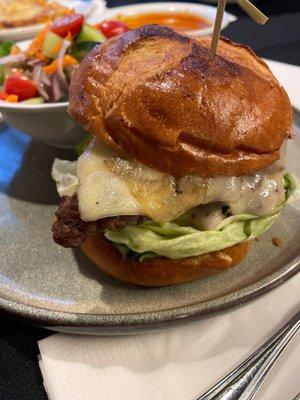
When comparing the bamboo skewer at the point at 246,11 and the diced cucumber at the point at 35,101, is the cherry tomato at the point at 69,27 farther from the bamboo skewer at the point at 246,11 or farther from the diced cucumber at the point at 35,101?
the bamboo skewer at the point at 246,11

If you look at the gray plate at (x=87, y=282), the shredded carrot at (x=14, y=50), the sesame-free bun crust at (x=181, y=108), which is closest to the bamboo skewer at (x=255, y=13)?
the sesame-free bun crust at (x=181, y=108)

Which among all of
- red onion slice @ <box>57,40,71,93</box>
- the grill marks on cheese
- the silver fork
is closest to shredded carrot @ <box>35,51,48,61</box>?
red onion slice @ <box>57,40,71,93</box>

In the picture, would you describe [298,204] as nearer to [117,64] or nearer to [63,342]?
[117,64]

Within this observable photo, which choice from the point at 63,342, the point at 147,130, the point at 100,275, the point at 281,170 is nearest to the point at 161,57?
the point at 147,130

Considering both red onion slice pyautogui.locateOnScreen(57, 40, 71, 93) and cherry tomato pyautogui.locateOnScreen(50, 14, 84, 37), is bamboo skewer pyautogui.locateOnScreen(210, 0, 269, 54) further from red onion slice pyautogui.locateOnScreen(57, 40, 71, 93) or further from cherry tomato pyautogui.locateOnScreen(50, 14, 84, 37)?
cherry tomato pyautogui.locateOnScreen(50, 14, 84, 37)

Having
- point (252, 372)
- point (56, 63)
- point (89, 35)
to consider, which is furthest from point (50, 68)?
point (252, 372)
